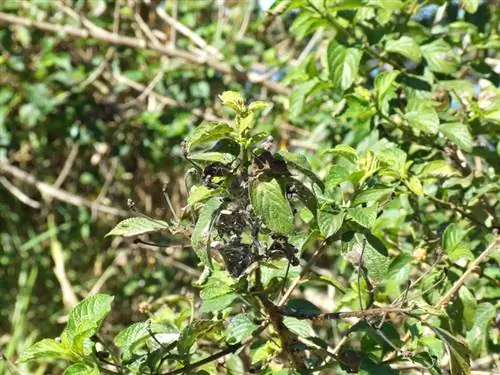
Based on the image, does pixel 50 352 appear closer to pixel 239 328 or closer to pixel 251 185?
pixel 239 328

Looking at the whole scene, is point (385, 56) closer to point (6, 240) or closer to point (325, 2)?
point (325, 2)

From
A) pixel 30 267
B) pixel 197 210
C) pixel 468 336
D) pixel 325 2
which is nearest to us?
pixel 197 210

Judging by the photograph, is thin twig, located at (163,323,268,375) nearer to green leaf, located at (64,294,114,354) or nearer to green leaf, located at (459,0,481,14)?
green leaf, located at (64,294,114,354)

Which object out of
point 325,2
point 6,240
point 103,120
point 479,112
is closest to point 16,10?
point 103,120

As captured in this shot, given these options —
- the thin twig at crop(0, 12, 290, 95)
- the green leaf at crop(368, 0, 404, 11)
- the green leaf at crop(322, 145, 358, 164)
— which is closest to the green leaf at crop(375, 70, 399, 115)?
the green leaf at crop(368, 0, 404, 11)

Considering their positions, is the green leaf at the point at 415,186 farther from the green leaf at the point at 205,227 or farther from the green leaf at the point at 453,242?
the green leaf at the point at 205,227

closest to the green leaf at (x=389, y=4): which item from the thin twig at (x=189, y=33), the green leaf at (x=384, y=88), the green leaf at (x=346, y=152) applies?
the green leaf at (x=384, y=88)


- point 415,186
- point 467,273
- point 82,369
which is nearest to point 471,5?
point 415,186
